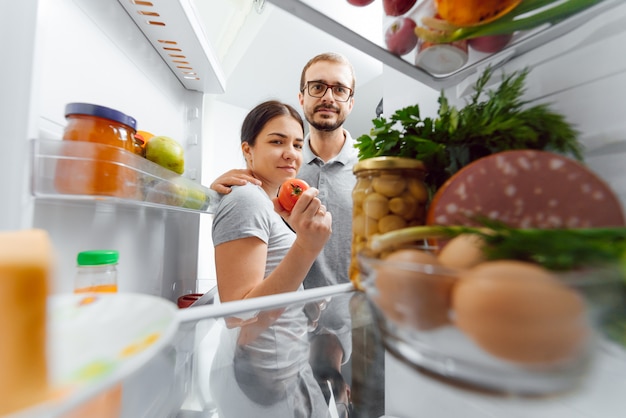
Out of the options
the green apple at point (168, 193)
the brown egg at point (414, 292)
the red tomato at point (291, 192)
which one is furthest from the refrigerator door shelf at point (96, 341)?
the red tomato at point (291, 192)

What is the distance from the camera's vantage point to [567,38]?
323 mm

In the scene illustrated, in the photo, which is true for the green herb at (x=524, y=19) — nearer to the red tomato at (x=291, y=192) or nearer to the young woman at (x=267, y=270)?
the young woman at (x=267, y=270)

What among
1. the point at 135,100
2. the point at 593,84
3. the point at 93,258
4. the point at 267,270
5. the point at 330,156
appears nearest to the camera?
the point at 593,84

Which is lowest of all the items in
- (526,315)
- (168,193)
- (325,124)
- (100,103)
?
(526,315)

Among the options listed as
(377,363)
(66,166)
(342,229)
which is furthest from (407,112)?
(342,229)

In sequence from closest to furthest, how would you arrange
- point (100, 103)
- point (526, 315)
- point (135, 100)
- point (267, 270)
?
point (526, 315), point (100, 103), point (135, 100), point (267, 270)

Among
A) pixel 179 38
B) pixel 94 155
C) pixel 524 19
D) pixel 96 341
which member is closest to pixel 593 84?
pixel 524 19

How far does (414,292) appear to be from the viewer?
204 millimetres

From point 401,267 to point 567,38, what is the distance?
33 cm

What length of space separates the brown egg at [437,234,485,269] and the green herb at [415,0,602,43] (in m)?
0.23

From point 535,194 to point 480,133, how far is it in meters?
0.09

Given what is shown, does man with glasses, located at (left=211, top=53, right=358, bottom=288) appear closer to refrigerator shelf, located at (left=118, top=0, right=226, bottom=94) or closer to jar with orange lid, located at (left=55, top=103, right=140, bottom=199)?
refrigerator shelf, located at (left=118, top=0, right=226, bottom=94)

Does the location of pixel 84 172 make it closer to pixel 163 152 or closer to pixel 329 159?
pixel 163 152

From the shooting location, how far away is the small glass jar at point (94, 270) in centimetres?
52
